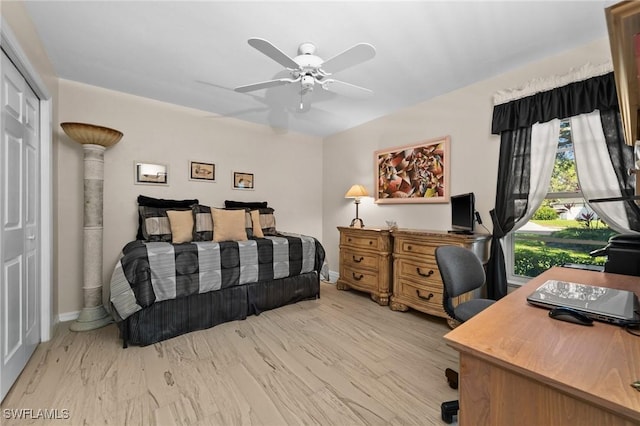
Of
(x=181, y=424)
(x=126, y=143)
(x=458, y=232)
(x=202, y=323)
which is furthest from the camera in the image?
(x=126, y=143)

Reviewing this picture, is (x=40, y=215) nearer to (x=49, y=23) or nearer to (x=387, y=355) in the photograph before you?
(x=49, y=23)

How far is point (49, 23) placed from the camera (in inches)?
81.0

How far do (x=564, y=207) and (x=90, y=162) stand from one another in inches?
177

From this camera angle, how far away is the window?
7.71 ft

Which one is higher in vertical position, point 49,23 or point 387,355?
point 49,23

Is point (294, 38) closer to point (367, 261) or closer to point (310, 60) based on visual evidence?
point (310, 60)

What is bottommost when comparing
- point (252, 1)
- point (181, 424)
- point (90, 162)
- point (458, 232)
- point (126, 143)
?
point (181, 424)

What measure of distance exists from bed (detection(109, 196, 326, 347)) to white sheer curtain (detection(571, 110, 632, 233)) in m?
2.63

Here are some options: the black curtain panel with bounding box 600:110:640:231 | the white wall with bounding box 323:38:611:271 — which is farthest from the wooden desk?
the white wall with bounding box 323:38:611:271

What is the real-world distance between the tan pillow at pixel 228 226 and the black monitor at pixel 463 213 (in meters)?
2.38

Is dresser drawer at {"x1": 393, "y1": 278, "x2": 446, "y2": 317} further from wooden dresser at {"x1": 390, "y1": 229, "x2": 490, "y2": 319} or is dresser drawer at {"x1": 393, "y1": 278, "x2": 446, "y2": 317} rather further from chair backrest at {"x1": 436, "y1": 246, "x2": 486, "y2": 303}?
chair backrest at {"x1": 436, "y1": 246, "x2": 486, "y2": 303}

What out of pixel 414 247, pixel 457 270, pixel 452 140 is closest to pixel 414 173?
pixel 452 140

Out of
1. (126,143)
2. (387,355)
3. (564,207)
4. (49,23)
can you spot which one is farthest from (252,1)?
(564,207)

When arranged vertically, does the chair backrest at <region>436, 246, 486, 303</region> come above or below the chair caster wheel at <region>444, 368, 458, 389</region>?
above
